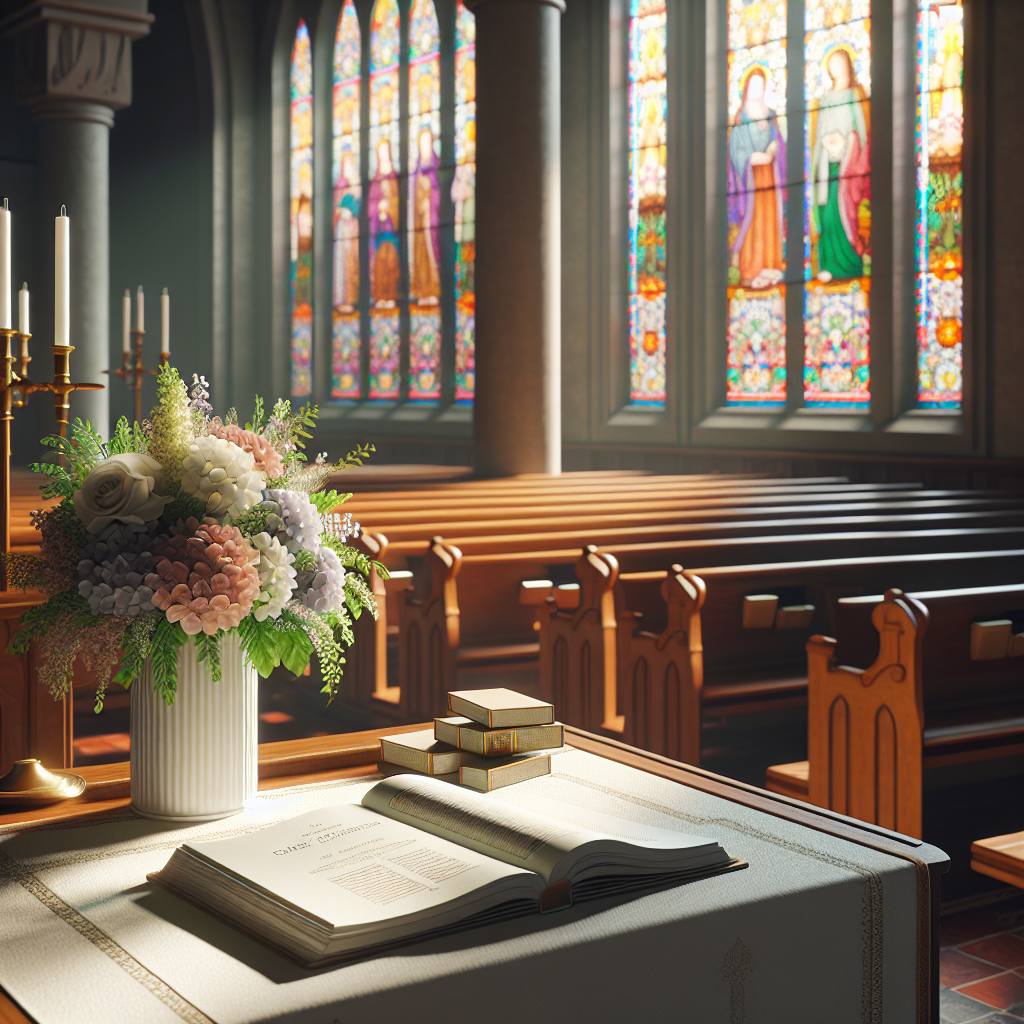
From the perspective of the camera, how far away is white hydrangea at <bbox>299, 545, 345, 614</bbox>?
165cm

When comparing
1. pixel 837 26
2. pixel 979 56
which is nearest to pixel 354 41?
pixel 837 26

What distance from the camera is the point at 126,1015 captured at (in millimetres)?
1103

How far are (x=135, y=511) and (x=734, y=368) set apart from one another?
8454mm

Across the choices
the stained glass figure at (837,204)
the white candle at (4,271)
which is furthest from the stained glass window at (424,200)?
the white candle at (4,271)

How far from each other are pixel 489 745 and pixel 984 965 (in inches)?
72.7

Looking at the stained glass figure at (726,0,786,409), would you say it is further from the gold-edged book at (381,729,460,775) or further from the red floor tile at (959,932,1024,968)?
the gold-edged book at (381,729,460,775)

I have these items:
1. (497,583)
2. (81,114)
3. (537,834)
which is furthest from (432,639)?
(81,114)

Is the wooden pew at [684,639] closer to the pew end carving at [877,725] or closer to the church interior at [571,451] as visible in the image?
the church interior at [571,451]

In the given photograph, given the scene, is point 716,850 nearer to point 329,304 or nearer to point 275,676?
point 275,676

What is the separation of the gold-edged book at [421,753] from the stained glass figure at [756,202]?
789 centimetres

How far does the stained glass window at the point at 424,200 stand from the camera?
39.2ft

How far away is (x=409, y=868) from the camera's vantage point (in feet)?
4.46

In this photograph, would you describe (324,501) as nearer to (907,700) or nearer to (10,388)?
(10,388)

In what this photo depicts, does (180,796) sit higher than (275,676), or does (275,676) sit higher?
(180,796)
